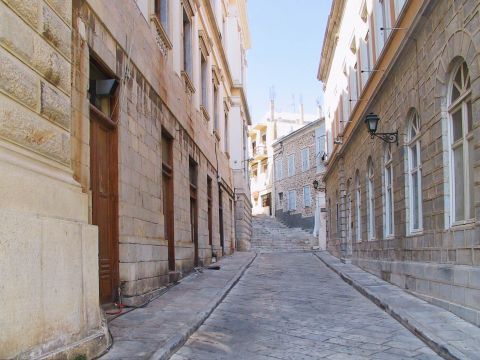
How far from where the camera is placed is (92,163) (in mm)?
7285

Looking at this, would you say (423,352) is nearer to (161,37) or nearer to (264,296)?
(264,296)

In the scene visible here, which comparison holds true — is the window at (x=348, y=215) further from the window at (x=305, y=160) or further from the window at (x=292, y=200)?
the window at (x=292, y=200)

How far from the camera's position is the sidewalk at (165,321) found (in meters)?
5.61

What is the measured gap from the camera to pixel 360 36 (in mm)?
16625

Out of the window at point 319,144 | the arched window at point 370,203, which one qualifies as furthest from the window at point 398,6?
the window at point 319,144

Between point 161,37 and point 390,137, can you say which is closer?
point 161,37

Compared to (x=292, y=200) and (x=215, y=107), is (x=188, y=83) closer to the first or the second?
(x=215, y=107)

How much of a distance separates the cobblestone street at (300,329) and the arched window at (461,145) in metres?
1.89

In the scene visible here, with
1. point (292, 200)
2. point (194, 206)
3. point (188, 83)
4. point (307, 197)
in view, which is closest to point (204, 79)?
point (188, 83)

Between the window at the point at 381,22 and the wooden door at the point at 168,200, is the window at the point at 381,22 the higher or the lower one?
the higher one

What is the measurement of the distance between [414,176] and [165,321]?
5717 millimetres

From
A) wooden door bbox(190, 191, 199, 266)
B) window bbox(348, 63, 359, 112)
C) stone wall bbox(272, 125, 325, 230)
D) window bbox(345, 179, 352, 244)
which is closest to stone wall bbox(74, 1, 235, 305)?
wooden door bbox(190, 191, 199, 266)

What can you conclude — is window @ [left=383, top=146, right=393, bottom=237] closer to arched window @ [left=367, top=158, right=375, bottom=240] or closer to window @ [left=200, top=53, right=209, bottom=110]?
arched window @ [left=367, top=158, right=375, bottom=240]

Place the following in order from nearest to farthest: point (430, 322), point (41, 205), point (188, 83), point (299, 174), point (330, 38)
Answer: point (41, 205)
point (430, 322)
point (188, 83)
point (330, 38)
point (299, 174)
